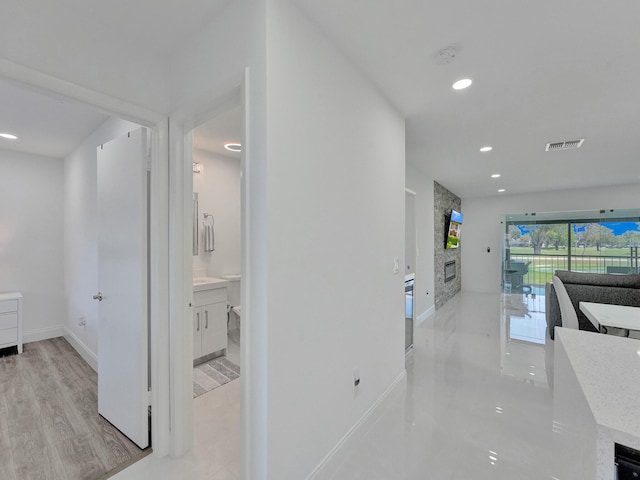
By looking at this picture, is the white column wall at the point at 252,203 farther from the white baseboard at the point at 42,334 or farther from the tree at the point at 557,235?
the tree at the point at 557,235

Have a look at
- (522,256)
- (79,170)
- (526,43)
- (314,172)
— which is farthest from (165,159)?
(522,256)

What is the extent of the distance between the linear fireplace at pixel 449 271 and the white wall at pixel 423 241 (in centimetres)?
122

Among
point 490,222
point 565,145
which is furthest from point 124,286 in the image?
point 490,222

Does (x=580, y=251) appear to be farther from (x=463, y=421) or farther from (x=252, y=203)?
(x=252, y=203)

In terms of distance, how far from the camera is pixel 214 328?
11.2ft

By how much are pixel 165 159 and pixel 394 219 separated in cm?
191

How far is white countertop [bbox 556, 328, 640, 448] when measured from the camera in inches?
23.1

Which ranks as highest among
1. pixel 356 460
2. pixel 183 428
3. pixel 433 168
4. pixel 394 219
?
pixel 433 168

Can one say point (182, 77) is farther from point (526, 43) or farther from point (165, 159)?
point (526, 43)

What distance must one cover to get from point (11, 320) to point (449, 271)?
24.8 ft

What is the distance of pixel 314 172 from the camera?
1.65 m

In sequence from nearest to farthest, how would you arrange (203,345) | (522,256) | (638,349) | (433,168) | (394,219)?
(638,349)
(394,219)
(203,345)
(433,168)
(522,256)

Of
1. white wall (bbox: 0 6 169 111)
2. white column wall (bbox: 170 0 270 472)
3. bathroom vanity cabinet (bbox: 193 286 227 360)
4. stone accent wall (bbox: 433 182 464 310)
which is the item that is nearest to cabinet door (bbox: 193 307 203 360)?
bathroom vanity cabinet (bbox: 193 286 227 360)

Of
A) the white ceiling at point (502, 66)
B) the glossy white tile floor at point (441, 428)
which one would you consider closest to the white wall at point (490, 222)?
the white ceiling at point (502, 66)
